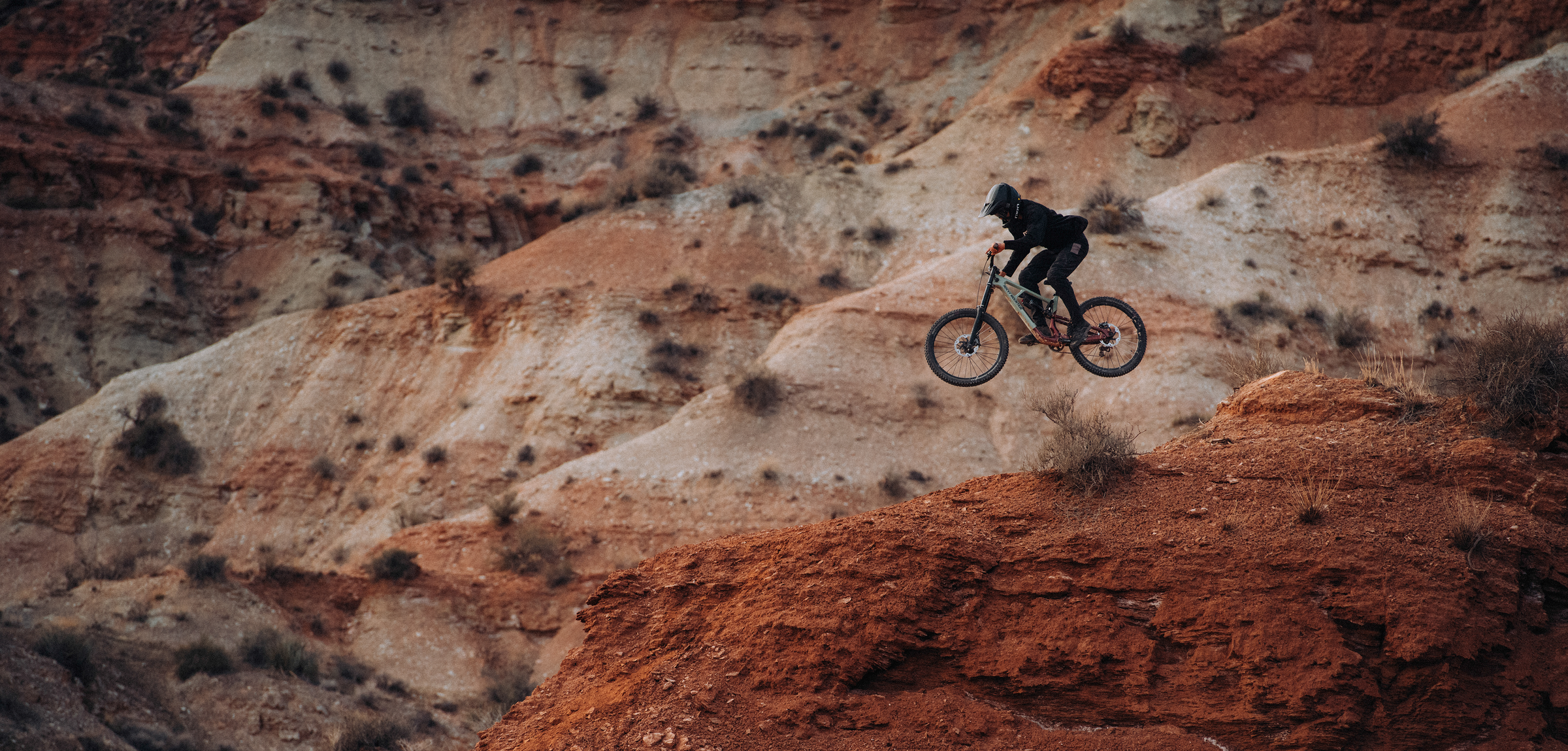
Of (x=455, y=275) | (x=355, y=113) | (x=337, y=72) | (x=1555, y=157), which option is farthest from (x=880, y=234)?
(x=337, y=72)

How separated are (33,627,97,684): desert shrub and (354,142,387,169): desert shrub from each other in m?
28.7

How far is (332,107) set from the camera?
43750 millimetres

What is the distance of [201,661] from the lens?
62.3 feet

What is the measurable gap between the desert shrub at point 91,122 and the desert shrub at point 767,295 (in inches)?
1060

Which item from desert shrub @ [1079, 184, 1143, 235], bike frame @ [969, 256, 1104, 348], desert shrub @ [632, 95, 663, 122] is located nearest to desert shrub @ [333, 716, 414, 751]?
bike frame @ [969, 256, 1104, 348]

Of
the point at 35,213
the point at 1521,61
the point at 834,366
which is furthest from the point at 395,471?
the point at 1521,61

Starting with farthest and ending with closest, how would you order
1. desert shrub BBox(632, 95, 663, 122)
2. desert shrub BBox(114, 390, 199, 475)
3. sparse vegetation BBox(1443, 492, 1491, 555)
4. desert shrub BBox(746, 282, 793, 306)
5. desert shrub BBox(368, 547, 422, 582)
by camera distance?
1. desert shrub BBox(632, 95, 663, 122)
2. desert shrub BBox(746, 282, 793, 306)
3. desert shrub BBox(114, 390, 199, 475)
4. desert shrub BBox(368, 547, 422, 582)
5. sparse vegetation BBox(1443, 492, 1491, 555)

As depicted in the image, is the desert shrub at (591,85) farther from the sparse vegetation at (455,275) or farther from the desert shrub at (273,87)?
the sparse vegetation at (455,275)

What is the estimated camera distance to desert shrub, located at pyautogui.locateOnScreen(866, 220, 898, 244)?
33625 millimetres

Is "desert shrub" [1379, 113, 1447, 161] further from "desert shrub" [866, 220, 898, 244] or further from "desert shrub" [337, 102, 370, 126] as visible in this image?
"desert shrub" [337, 102, 370, 126]

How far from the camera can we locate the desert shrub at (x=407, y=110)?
44.8m

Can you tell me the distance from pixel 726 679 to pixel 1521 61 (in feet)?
120

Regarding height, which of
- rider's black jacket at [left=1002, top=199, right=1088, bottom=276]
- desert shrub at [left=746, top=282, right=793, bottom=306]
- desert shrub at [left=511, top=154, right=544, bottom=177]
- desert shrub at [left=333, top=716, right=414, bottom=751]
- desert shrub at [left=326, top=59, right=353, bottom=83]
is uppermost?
desert shrub at [left=326, top=59, right=353, bottom=83]

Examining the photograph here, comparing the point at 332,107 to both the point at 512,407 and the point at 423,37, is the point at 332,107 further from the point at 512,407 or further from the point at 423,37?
the point at 512,407
